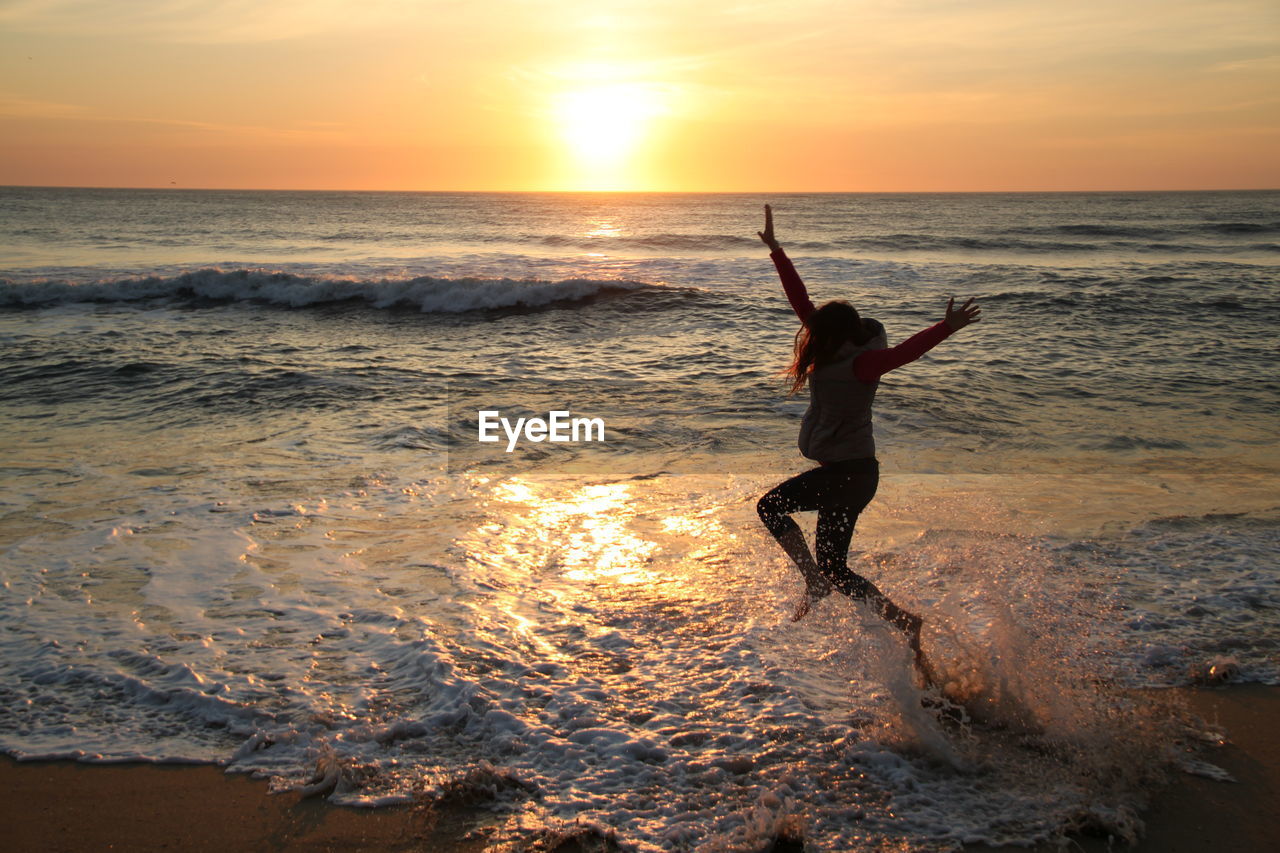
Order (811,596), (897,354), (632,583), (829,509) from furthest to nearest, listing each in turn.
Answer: (632,583), (811,596), (829,509), (897,354)

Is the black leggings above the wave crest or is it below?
below

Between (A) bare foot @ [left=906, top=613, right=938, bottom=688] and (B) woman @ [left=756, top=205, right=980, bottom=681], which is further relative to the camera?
(A) bare foot @ [left=906, top=613, right=938, bottom=688]

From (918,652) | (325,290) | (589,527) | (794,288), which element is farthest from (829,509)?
(325,290)

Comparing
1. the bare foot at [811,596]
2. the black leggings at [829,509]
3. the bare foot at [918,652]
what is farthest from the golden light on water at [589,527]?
the bare foot at [918,652]

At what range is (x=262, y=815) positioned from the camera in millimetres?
3398

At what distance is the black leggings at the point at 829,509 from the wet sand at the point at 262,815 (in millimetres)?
1444

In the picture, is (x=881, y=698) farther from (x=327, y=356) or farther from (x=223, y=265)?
(x=223, y=265)

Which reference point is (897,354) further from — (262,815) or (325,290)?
(325,290)

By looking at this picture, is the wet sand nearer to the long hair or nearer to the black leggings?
the black leggings

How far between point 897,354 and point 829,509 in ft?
3.03

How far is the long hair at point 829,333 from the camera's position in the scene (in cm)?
388

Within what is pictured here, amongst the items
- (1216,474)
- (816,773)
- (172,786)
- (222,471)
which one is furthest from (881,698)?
(222,471)

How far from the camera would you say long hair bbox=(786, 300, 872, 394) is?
3885mm

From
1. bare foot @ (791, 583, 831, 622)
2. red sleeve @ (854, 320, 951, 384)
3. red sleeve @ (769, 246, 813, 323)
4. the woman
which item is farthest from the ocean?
red sleeve @ (769, 246, 813, 323)
